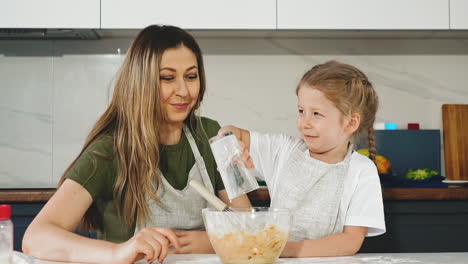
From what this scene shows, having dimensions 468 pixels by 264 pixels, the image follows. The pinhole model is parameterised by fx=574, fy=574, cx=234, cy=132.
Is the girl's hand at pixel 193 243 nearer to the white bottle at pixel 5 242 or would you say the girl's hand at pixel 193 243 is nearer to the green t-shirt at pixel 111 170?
the green t-shirt at pixel 111 170

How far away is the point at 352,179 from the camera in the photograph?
1.39 metres

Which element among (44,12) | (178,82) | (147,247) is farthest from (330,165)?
(44,12)

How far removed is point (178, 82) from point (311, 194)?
1.48ft

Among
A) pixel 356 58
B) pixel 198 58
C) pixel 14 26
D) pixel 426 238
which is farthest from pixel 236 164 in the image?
pixel 356 58

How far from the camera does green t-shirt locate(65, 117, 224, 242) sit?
1256 millimetres

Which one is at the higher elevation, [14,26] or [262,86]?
[14,26]

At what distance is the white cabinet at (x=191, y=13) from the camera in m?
2.28

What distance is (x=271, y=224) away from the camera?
0.97 meters

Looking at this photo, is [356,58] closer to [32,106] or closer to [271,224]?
[32,106]

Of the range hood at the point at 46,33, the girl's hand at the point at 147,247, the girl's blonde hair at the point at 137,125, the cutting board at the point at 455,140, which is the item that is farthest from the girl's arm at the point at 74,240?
the cutting board at the point at 455,140

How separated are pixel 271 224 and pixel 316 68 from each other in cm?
64

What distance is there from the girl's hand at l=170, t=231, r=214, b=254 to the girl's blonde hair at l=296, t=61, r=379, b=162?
0.48 meters

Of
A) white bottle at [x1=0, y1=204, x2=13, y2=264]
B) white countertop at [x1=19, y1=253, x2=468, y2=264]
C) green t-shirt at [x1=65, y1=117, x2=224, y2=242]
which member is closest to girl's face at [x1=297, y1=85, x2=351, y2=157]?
green t-shirt at [x1=65, y1=117, x2=224, y2=242]

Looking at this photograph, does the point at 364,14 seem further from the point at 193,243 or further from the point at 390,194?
the point at 193,243
